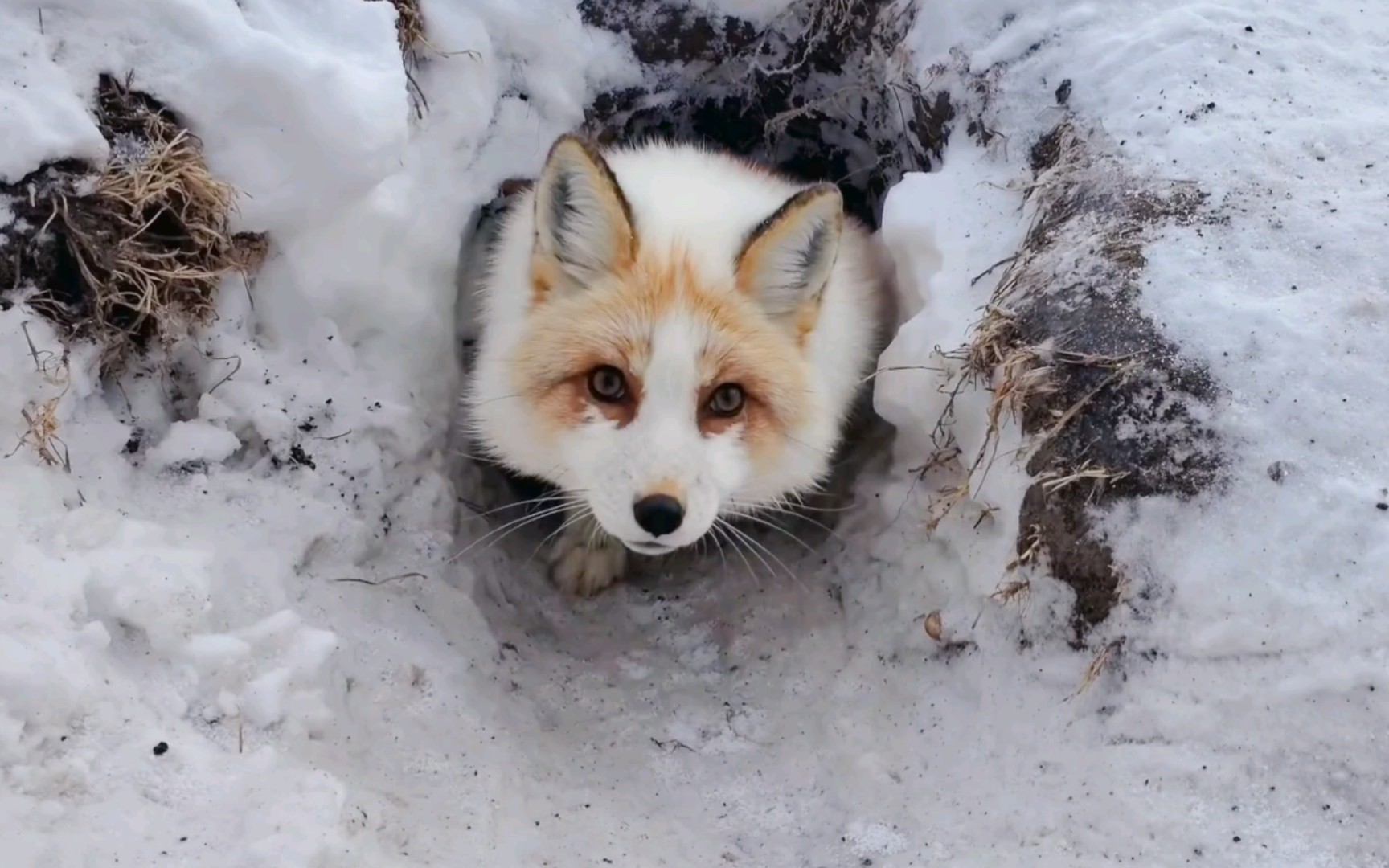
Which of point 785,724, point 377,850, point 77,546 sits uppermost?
point 77,546

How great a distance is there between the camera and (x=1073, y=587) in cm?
265

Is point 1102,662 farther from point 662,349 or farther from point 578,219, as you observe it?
point 578,219

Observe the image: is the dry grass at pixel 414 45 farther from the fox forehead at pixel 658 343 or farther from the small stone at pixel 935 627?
the small stone at pixel 935 627

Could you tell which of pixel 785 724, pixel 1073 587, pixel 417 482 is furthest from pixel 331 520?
pixel 1073 587

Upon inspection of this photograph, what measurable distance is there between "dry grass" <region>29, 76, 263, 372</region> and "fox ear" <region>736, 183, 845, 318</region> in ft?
4.85

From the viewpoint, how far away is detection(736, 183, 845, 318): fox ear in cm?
290

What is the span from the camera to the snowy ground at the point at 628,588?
7.30 ft

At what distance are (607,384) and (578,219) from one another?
1.57 feet

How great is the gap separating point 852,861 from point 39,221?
8.39ft

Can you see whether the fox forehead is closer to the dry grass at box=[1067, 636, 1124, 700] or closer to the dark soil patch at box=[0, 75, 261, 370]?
the dark soil patch at box=[0, 75, 261, 370]

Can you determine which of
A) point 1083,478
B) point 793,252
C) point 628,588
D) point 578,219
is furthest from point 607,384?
point 1083,478

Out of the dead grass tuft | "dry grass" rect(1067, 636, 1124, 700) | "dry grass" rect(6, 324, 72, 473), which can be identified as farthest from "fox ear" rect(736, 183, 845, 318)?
"dry grass" rect(6, 324, 72, 473)

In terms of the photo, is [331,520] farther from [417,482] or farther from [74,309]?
[74,309]

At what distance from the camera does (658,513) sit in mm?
2637
